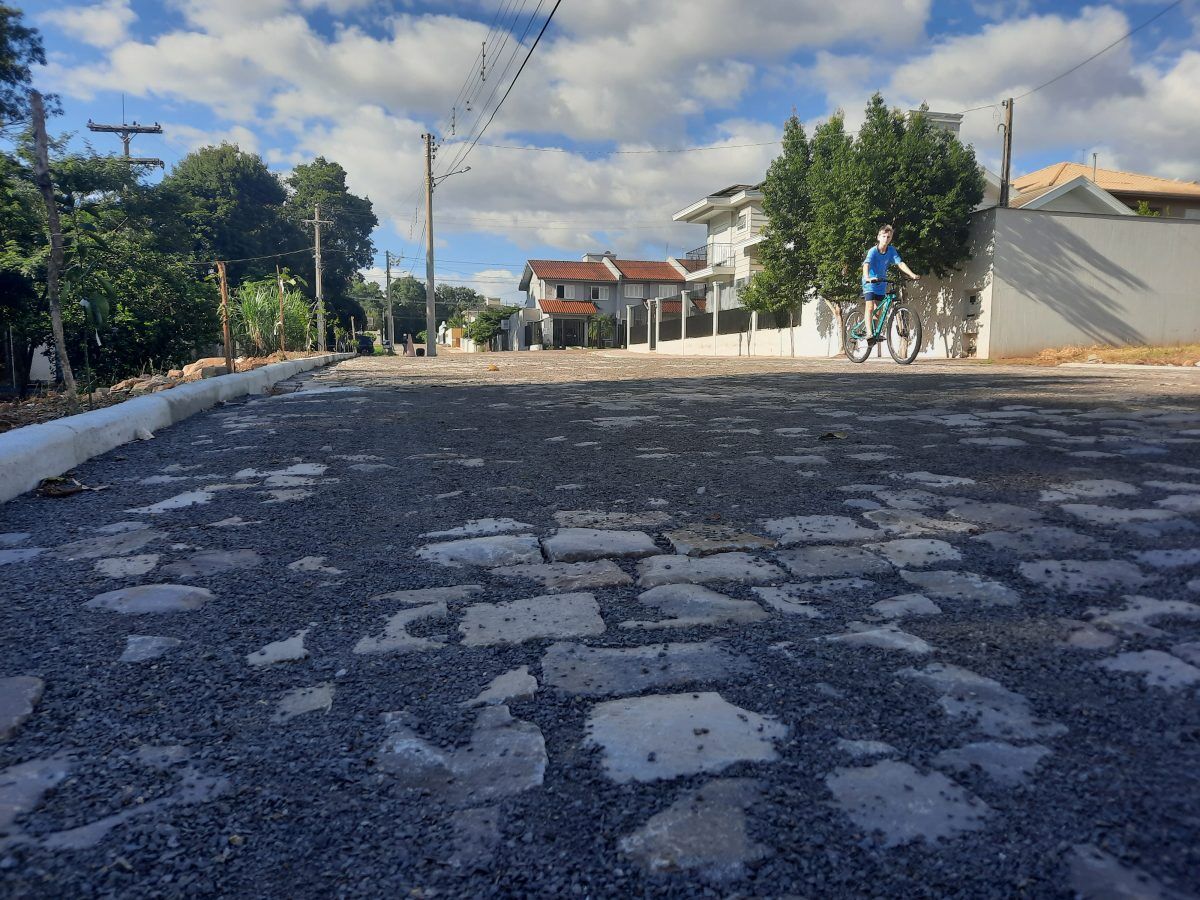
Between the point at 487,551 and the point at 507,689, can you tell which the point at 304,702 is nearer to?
the point at 507,689

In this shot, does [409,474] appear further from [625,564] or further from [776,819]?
[776,819]

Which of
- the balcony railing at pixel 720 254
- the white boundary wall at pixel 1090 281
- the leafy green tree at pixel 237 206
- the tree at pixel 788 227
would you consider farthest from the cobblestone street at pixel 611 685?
the leafy green tree at pixel 237 206

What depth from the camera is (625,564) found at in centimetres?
226

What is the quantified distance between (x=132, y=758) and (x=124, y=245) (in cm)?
2178

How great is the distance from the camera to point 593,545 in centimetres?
241

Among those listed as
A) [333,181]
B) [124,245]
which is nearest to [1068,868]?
[124,245]

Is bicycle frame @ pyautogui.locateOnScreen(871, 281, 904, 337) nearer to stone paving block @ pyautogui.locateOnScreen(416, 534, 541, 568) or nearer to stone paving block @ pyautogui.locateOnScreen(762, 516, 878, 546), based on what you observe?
stone paving block @ pyautogui.locateOnScreen(762, 516, 878, 546)

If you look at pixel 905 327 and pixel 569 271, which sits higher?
pixel 569 271

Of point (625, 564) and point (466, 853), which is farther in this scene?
point (625, 564)

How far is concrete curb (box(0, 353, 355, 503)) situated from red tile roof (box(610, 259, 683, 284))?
44.9 metres

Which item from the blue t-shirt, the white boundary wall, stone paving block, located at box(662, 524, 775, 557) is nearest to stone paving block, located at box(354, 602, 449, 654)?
stone paving block, located at box(662, 524, 775, 557)

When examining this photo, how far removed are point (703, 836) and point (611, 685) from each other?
18.4 inches

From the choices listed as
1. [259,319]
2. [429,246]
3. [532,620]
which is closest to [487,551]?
[532,620]

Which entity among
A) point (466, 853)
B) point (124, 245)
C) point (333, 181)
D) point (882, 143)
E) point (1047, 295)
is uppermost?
point (333, 181)
